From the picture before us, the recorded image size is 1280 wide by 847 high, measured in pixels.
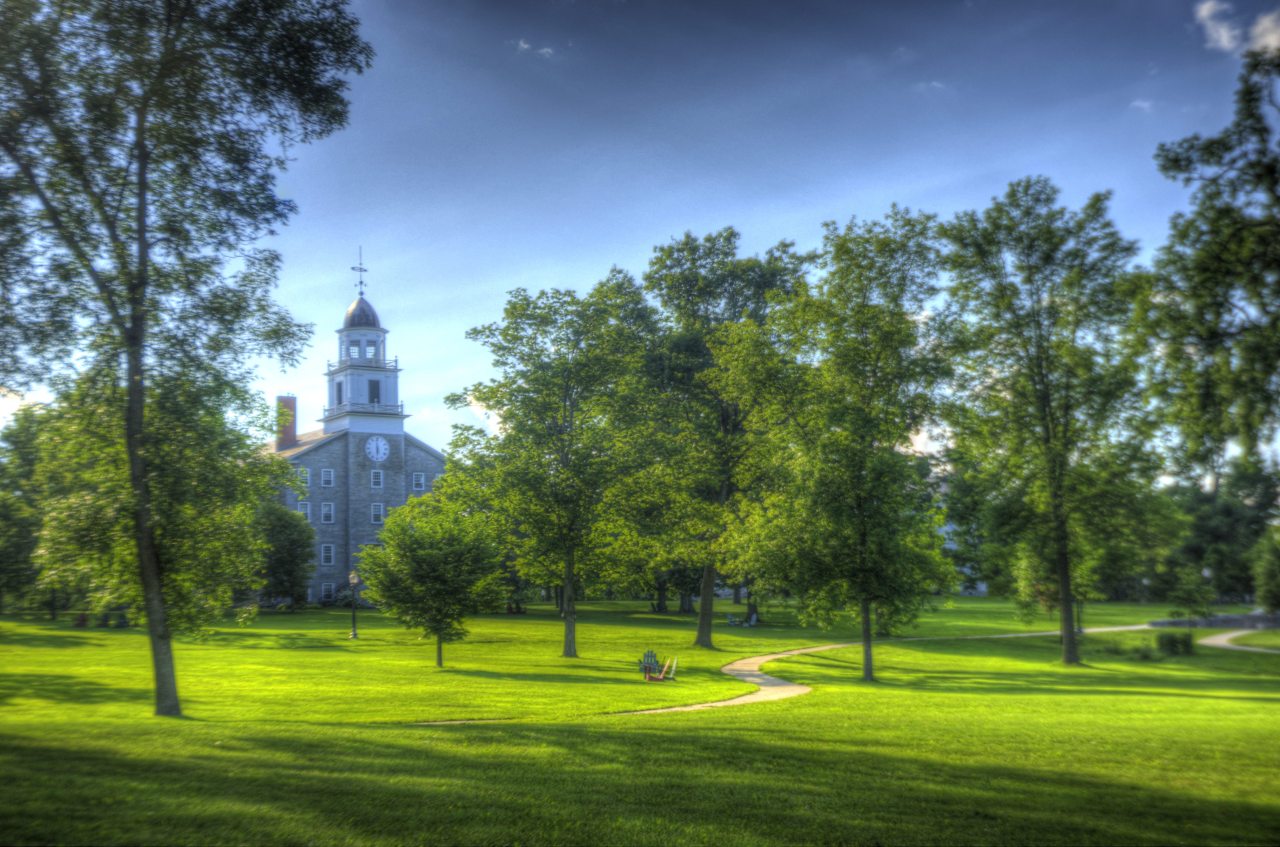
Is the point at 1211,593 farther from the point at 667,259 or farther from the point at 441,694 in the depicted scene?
the point at 441,694

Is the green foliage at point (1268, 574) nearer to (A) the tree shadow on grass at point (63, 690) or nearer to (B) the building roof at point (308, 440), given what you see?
(A) the tree shadow on grass at point (63, 690)

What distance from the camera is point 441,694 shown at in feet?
67.0

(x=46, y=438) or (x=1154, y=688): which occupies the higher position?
(x=46, y=438)

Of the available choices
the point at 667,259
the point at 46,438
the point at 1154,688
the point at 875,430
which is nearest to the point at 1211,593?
the point at 1154,688

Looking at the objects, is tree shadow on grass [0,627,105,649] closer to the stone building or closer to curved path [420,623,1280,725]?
curved path [420,623,1280,725]

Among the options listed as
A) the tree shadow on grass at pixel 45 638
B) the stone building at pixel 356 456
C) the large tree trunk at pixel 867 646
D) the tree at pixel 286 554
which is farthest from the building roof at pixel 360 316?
the large tree trunk at pixel 867 646

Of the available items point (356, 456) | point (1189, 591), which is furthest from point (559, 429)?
point (356, 456)

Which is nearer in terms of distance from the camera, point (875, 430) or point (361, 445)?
point (875, 430)

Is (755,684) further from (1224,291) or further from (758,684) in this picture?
(1224,291)

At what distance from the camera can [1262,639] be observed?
1641 inches

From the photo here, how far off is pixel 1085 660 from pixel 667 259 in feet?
79.8

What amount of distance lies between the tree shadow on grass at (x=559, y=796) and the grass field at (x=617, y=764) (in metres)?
0.04

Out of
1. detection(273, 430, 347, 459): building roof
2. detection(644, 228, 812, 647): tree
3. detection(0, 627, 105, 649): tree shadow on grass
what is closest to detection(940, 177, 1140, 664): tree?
detection(644, 228, 812, 647): tree

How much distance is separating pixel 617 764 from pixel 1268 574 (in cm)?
4674
